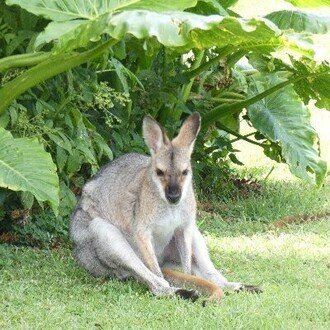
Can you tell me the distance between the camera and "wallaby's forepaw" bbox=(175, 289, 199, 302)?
262 inches

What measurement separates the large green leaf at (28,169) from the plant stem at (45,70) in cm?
40

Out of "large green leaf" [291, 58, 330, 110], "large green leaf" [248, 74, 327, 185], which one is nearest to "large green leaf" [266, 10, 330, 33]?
"large green leaf" [291, 58, 330, 110]

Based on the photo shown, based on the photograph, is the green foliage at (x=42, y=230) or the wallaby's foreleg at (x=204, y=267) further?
the green foliage at (x=42, y=230)

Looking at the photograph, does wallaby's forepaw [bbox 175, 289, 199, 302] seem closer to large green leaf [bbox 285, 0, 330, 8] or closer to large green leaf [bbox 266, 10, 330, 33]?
large green leaf [bbox 266, 10, 330, 33]

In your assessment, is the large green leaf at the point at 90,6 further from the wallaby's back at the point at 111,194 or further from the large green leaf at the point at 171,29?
the wallaby's back at the point at 111,194

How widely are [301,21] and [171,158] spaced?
2147 mm

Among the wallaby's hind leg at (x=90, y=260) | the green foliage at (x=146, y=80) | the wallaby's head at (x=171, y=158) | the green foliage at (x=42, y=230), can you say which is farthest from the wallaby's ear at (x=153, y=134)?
the green foliage at (x=42, y=230)

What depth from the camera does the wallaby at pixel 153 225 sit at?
7.12 m

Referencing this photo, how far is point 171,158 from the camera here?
284 inches

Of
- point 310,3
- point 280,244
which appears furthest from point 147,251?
point 310,3

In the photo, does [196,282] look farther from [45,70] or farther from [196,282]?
[45,70]

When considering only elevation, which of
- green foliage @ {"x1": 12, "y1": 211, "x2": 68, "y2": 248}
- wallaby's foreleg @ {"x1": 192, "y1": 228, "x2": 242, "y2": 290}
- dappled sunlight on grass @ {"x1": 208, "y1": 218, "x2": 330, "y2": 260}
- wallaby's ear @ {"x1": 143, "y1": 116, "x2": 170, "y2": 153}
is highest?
wallaby's ear @ {"x1": 143, "y1": 116, "x2": 170, "y2": 153}

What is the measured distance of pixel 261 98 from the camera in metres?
9.39

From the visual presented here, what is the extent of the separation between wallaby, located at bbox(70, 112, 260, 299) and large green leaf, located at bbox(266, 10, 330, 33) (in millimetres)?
1674
